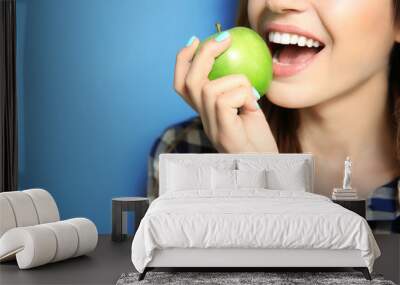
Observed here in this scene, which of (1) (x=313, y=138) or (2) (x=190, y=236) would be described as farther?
(1) (x=313, y=138)

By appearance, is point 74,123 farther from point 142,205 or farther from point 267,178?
point 267,178

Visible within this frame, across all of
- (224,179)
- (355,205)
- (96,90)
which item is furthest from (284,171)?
(96,90)

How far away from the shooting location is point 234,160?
4410 mm

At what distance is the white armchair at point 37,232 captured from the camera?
3.63 m

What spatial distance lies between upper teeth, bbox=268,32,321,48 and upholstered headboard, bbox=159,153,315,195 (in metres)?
0.70

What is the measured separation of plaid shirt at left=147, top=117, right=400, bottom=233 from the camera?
4.54m

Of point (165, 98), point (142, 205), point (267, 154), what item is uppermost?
point (165, 98)

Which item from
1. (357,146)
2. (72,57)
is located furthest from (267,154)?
(72,57)

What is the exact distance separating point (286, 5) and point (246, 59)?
1.56 ft

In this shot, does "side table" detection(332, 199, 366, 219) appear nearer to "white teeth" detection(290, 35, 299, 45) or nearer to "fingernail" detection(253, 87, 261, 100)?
"fingernail" detection(253, 87, 261, 100)

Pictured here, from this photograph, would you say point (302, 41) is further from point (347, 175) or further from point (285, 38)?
point (347, 175)

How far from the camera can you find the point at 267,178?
4.30m

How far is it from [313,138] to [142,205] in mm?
1212

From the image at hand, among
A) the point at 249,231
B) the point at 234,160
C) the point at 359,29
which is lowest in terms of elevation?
the point at 249,231
